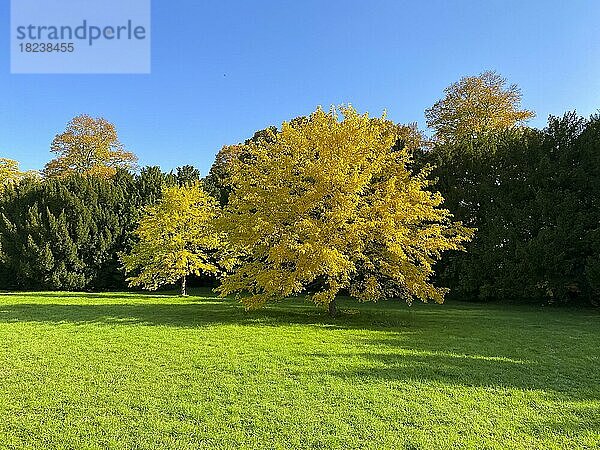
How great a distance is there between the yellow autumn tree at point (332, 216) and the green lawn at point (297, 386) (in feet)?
3.94

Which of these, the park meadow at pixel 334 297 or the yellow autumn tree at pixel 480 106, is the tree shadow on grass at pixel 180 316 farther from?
the yellow autumn tree at pixel 480 106

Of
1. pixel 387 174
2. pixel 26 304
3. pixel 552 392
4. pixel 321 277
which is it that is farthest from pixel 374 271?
pixel 26 304

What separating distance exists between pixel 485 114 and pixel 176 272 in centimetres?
1755

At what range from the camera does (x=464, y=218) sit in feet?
61.6

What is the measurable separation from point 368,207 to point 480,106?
681 inches

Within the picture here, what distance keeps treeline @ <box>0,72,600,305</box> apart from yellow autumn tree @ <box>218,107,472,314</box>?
4 cm

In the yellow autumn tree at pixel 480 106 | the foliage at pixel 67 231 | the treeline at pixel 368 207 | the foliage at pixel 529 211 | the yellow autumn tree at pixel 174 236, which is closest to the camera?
the treeline at pixel 368 207

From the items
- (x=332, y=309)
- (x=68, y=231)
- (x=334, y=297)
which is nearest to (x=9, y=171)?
(x=68, y=231)

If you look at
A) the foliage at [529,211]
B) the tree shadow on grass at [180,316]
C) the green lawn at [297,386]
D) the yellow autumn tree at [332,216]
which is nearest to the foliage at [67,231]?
the tree shadow on grass at [180,316]

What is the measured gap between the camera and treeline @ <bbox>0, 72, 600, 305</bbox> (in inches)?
424

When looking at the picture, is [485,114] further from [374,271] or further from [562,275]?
[374,271]

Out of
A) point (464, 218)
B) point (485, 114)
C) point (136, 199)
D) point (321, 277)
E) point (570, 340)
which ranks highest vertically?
point (485, 114)

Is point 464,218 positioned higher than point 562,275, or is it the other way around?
point 464,218

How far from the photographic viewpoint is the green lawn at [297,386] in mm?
4148
